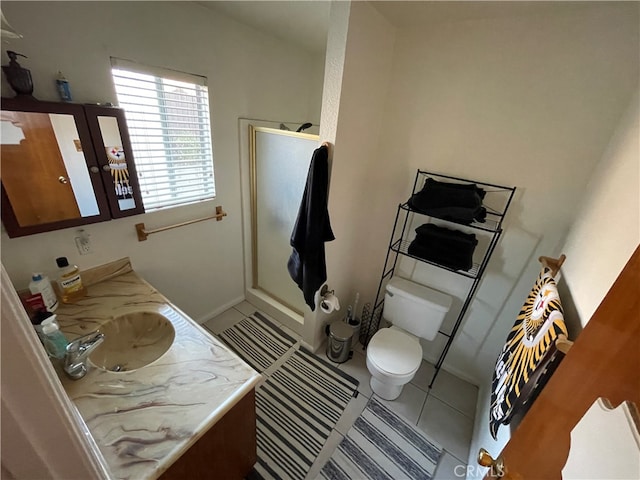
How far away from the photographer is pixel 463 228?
1.68 meters

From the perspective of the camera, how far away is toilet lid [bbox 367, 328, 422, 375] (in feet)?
5.30

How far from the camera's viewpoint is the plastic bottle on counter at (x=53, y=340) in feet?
3.08

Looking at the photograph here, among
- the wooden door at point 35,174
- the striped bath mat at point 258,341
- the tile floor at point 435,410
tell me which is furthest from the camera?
the striped bath mat at point 258,341

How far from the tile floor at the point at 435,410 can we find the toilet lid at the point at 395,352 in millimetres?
369

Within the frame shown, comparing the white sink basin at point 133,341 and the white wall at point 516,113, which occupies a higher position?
the white wall at point 516,113

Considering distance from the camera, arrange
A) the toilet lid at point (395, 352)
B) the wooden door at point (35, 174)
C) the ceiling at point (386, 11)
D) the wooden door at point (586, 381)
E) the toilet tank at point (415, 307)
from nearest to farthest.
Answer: the wooden door at point (586, 381), the wooden door at point (35, 174), the ceiling at point (386, 11), the toilet lid at point (395, 352), the toilet tank at point (415, 307)

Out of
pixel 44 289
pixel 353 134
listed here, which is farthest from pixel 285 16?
pixel 44 289

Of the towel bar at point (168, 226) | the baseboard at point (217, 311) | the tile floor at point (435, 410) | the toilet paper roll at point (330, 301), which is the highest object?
the towel bar at point (168, 226)

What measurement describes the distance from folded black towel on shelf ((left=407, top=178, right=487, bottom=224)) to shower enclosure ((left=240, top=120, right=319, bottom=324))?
0.79 m

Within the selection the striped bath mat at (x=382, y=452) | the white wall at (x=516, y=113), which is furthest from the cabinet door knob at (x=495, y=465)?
the white wall at (x=516, y=113)

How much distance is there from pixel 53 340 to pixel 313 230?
121 centimetres

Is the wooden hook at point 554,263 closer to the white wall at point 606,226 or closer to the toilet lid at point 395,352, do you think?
the white wall at point 606,226

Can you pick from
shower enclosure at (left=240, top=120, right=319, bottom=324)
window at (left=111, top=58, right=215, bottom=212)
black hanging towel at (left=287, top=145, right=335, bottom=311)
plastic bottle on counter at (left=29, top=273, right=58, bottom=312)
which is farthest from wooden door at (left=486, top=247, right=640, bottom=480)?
window at (left=111, top=58, right=215, bottom=212)

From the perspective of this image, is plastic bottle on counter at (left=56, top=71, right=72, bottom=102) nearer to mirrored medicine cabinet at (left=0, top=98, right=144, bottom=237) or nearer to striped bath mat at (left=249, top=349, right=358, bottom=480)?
mirrored medicine cabinet at (left=0, top=98, right=144, bottom=237)
